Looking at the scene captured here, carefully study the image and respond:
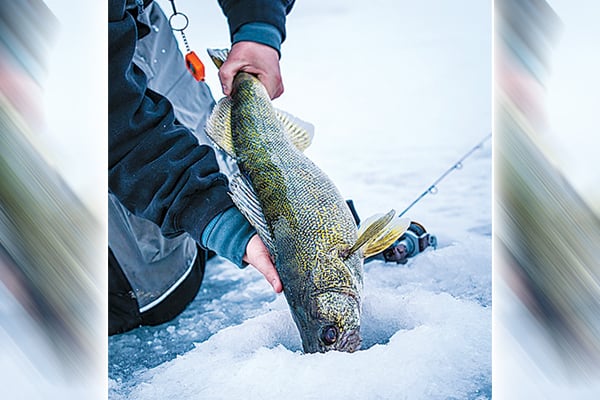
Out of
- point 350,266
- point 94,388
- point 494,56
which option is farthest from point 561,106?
point 94,388

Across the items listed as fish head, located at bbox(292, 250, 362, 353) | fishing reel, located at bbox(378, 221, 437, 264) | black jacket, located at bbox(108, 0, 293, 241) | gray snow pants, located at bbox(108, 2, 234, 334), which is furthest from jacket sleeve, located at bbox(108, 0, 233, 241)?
fishing reel, located at bbox(378, 221, 437, 264)

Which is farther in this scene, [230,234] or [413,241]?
[413,241]

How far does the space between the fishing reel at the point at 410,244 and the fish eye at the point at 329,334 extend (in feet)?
1.08

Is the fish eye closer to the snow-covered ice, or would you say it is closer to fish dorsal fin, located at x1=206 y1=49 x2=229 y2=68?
the snow-covered ice

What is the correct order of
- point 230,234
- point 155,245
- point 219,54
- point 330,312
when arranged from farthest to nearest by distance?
point 155,245, point 219,54, point 230,234, point 330,312

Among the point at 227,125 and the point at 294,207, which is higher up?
the point at 227,125

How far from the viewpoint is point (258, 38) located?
1321mm

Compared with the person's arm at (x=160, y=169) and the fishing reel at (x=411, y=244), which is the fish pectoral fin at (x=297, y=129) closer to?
the person's arm at (x=160, y=169)

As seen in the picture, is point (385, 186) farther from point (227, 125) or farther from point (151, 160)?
point (151, 160)

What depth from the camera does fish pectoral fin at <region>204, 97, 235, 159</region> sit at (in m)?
1.31

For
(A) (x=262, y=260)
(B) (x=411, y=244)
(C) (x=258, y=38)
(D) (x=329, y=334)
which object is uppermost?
(C) (x=258, y=38)

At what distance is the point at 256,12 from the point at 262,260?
55 cm

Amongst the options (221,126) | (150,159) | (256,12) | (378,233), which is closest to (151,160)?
(150,159)

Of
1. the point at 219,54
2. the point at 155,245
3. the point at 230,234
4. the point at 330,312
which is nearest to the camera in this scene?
the point at 330,312
